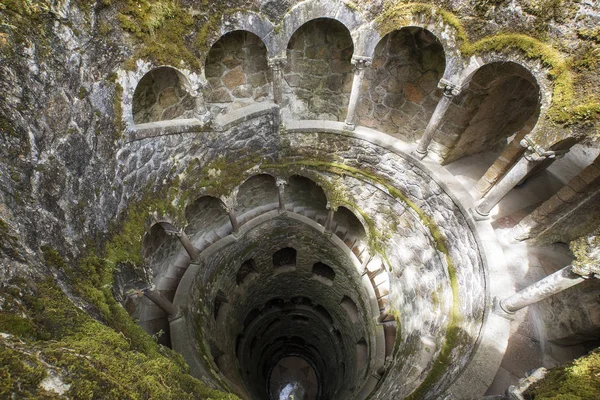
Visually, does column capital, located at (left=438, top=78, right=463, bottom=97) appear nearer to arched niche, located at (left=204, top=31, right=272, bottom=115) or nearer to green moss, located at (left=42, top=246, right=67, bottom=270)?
arched niche, located at (left=204, top=31, right=272, bottom=115)

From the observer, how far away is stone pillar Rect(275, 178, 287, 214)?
36.5ft

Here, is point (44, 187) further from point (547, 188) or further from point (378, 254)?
point (547, 188)

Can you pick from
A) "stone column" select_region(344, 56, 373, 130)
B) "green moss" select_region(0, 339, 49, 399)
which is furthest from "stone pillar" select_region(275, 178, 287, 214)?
"green moss" select_region(0, 339, 49, 399)

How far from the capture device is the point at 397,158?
961cm

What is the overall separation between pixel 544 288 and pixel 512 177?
2.49 meters

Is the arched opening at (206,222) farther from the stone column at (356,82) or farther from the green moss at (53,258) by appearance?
the green moss at (53,258)

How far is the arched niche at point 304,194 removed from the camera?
1216 cm

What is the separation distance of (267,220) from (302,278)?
14.2 ft

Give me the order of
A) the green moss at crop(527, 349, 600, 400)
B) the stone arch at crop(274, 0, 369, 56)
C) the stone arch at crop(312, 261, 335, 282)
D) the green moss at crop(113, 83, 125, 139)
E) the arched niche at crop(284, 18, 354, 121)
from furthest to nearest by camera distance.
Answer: the stone arch at crop(312, 261, 335, 282), the arched niche at crop(284, 18, 354, 121), the stone arch at crop(274, 0, 369, 56), the green moss at crop(113, 83, 125, 139), the green moss at crop(527, 349, 600, 400)

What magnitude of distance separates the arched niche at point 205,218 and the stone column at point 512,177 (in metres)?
7.31

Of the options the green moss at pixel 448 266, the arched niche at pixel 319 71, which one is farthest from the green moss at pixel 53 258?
the arched niche at pixel 319 71

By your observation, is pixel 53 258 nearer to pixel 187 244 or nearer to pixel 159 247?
pixel 187 244

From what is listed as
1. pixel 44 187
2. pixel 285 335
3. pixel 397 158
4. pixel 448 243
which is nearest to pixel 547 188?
pixel 448 243

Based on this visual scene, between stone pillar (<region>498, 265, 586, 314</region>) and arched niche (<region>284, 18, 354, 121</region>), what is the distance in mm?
7300
